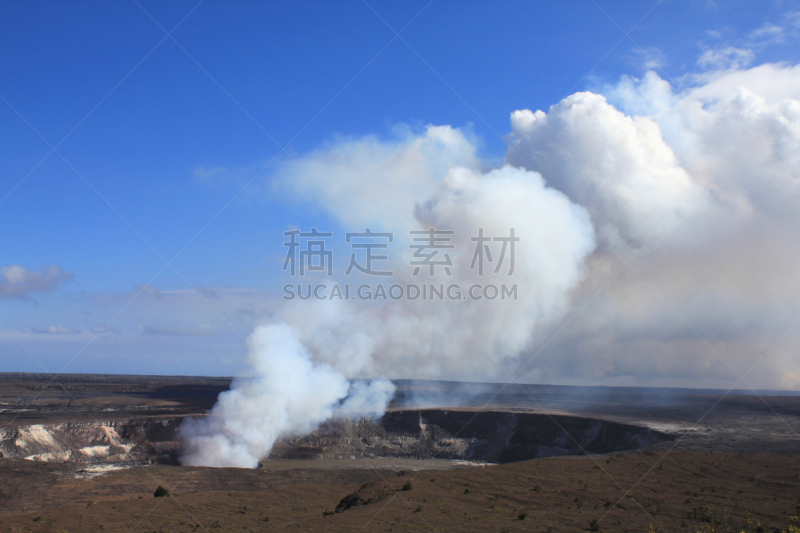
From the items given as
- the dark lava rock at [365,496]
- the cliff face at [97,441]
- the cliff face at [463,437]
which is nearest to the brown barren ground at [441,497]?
the dark lava rock at [365,496]

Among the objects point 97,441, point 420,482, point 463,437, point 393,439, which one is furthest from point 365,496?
point 97,441

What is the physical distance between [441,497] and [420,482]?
15.5 feet

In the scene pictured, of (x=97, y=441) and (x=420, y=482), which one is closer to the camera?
(x=420, y=482)

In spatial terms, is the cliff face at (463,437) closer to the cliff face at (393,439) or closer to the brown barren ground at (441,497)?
the cliff face at (393,439)

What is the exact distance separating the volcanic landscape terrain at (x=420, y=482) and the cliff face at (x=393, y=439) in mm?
199

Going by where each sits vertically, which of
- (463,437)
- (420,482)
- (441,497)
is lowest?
(463,437)

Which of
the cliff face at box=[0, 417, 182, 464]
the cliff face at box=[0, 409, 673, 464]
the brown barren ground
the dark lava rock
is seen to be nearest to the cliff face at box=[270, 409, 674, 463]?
the cliff face at box=[0, 409, 673, 464]

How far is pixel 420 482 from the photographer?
3962cm

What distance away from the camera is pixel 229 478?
4575 centimetres

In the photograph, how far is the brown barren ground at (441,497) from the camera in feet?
94.4

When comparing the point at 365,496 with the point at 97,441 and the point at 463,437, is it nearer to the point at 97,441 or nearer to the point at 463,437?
the point at 463,437

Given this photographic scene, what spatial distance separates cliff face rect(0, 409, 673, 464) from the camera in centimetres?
5806

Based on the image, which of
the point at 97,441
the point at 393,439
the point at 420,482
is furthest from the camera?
the point at 393,439

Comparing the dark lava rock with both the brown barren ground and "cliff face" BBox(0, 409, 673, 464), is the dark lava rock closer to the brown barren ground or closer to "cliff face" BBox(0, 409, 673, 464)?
the brown barren ground
